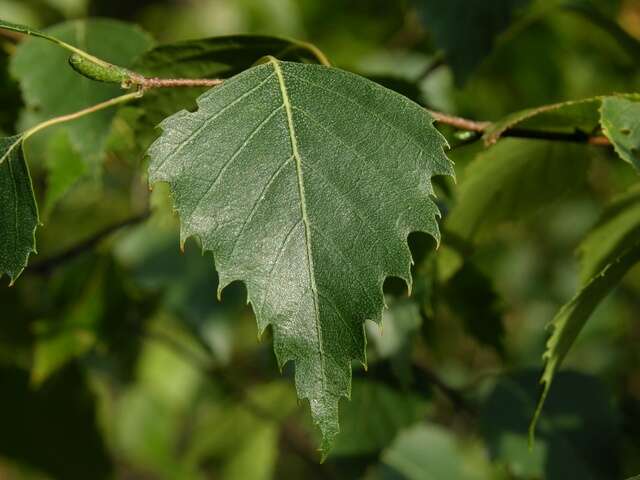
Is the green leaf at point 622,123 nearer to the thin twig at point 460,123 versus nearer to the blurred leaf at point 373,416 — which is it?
the thin twig at point 460,123

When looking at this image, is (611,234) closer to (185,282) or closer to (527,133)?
(527,133)

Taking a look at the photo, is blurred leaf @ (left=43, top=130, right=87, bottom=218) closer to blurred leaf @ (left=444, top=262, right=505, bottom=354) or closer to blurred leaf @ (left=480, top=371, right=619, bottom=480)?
blurred leaf @ (left=444, top=262, right=505, bottom=354)

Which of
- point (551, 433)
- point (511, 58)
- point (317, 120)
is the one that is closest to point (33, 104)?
point (317, 120)

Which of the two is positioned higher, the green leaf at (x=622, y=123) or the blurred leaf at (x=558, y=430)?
the green leaf at (x=622, y=123)

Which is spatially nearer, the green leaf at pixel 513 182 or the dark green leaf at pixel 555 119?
the dark green leaf at pixel 555 119

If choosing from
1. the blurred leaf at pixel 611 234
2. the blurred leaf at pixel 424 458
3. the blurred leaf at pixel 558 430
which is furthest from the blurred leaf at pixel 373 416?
the blurred leaf at pixel 611 234

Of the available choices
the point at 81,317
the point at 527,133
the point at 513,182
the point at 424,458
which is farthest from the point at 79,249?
the point at 527,133
